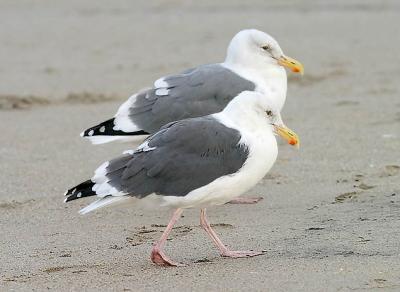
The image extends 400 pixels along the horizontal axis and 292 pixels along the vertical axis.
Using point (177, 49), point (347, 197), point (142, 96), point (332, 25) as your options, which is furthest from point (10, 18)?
point (347, 197)

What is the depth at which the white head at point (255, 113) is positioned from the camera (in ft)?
17.6

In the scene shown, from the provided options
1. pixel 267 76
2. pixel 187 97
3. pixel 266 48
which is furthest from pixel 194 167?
pixel 266 48

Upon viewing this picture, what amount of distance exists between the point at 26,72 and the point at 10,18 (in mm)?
4442

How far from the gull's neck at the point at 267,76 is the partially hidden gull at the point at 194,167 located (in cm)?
168

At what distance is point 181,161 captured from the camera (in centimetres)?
527

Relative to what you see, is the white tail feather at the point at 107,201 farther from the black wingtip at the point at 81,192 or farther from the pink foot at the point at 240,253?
the pink foot at the point at 240,253

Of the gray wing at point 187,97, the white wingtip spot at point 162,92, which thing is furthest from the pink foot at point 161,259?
the white wingtip spot at point 162,92

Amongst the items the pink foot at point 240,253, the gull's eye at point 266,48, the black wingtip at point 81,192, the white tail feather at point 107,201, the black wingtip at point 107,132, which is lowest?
the pink foot at point 240,253

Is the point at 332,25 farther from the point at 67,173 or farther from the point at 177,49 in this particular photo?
the point at 67,173

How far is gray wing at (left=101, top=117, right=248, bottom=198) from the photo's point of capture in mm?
5195

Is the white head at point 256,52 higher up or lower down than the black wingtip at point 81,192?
higher up

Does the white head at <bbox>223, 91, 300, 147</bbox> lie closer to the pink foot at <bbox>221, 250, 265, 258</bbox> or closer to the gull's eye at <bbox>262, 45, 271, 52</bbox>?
the pink foot at <bbox>221, 250, 265, 258</bbox>

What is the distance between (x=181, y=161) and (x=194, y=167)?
8 cm

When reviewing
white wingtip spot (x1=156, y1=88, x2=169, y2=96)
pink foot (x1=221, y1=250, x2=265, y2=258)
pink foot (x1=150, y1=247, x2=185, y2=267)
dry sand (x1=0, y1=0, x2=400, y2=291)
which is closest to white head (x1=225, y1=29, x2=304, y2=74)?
white wingtip spot (x1=156, y1=88, x2=169, y2=96)
